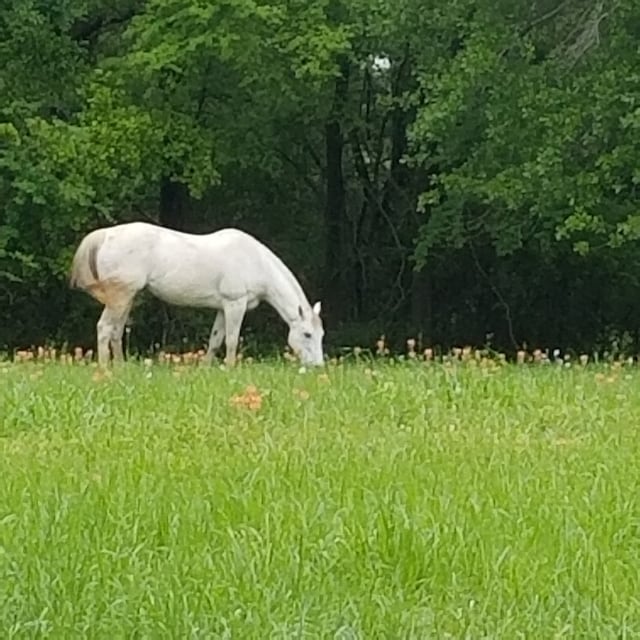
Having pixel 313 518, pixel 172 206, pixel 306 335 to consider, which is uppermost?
pixel 172 206

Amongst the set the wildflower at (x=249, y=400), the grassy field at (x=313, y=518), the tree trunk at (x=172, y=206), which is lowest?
the grassy field at (x=313, y=518)

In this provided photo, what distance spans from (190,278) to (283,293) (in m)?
0.96

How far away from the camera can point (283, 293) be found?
49.6 ft

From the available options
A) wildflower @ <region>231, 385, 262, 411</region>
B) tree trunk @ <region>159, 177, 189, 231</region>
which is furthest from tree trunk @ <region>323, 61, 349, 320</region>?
wildflower @ <region>231, 385, 262, 411</region>

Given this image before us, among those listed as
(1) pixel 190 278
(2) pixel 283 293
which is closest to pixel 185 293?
(1) pixel 190 278

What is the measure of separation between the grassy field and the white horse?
5575mm

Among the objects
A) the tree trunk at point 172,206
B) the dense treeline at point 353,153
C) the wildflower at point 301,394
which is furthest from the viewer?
the tree trunk at point 172,206

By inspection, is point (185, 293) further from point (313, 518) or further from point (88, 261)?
point (313, 518)

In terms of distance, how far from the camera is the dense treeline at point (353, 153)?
60.8ft

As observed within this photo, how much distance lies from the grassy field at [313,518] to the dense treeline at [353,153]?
368 inches

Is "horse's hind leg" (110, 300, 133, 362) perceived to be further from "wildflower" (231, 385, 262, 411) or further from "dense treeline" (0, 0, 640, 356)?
"wildflower" (231, 385, 262, 411)

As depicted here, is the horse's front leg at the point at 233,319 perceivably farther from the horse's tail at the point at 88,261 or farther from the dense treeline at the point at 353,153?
the dense treeline at the point at 353,153

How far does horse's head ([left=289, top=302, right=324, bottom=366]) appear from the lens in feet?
48.9

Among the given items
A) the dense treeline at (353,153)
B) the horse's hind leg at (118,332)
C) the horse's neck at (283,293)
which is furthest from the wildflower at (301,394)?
the dense treeline at (353,153)
